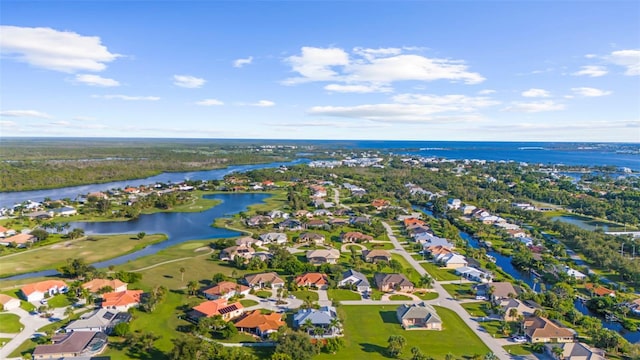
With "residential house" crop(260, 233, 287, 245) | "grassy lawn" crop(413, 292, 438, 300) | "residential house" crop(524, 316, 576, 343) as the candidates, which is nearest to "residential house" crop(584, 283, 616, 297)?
"residential house" crop(524, 316, 576, 343)

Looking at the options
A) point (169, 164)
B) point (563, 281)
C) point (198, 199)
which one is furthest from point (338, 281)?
point (169, 164)

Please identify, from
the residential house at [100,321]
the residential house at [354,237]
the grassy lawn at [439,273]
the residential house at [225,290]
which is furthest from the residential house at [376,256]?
the residential house at [100,321]

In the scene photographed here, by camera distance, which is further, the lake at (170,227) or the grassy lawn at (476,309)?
the lake at (170,227)

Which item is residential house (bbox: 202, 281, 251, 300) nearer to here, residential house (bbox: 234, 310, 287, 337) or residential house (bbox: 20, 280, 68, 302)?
residential house (bbox: 234, 310, 287, 337)

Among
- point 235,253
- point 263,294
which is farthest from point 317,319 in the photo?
point 235,253

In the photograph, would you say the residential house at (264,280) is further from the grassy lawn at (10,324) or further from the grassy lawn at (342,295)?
the grassy lawn at (10,324)

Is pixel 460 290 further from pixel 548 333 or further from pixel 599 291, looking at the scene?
pixel 599 291
